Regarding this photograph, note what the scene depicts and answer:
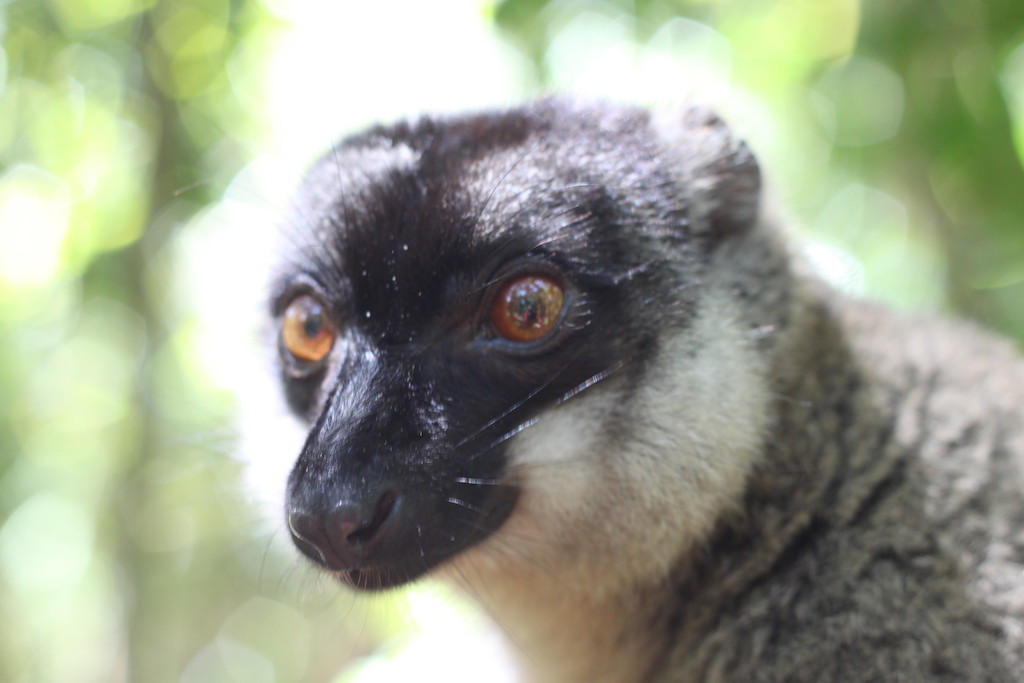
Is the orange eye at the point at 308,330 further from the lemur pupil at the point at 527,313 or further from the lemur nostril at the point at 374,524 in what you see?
the lemur nostril at the point at 374,524

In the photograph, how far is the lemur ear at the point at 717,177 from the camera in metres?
3.04

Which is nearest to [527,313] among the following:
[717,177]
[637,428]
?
[637,428]

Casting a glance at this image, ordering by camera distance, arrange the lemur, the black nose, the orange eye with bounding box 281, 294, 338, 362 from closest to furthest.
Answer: the black nose → the lemur → the orange eye with bounding box 281, 294, 338, 362

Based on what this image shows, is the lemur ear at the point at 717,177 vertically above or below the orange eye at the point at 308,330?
below

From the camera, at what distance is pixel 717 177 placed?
3.07m

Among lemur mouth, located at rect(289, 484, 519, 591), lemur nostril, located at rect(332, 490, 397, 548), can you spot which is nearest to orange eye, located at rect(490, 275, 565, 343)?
lemur mouth, located at rect(289, 484, 519, 591)

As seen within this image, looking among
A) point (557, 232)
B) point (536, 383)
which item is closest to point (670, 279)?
point (557, 232)

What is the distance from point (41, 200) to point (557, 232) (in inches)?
220

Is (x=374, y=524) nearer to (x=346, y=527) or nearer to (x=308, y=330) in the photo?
(x=346, y=527)

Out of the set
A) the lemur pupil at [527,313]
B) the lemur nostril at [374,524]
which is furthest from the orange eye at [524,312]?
the lemur nostril at [374,524]

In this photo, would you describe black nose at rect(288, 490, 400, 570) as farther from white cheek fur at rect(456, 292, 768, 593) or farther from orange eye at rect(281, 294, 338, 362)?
orange eye at rect(281, 294, 338, 362)

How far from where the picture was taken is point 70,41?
20.2ft

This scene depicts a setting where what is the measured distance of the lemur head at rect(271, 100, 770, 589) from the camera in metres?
2.40

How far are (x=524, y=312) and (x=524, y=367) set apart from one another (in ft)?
0.58
